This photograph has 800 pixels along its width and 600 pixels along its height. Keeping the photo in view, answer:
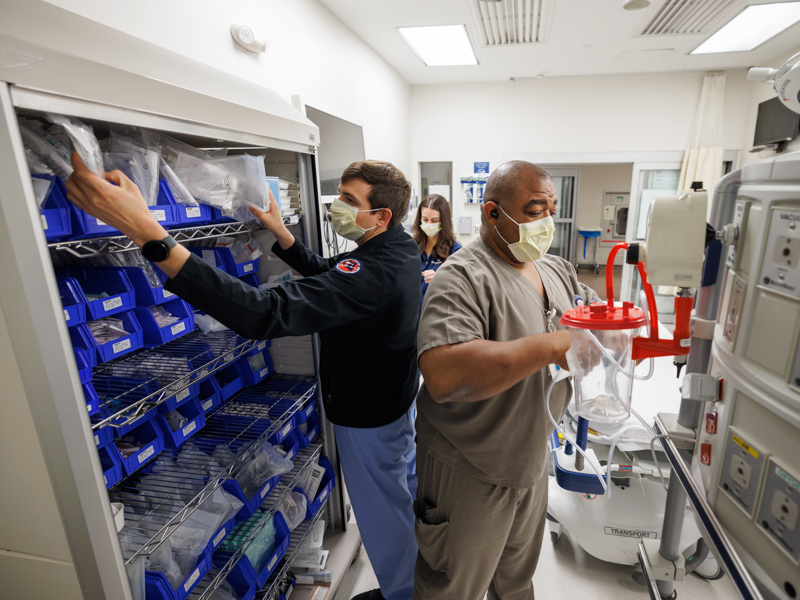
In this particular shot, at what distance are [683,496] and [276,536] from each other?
149 cm

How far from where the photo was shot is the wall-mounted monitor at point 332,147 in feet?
8.78

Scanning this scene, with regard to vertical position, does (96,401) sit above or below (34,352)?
below

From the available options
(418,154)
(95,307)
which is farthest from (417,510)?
(418,154)

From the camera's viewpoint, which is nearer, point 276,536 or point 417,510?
point 417,510

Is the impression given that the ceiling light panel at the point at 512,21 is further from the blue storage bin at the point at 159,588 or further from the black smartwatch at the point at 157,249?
the blue storage bin at the point at 159,588

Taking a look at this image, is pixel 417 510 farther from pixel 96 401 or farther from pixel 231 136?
pixel 231 136

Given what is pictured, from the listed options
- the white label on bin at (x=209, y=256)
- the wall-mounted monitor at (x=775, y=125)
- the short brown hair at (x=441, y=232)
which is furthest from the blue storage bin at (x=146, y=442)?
the wall-mounted monitor at (x=775, y=125)

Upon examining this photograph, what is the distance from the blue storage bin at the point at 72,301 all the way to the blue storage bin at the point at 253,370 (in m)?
0.76

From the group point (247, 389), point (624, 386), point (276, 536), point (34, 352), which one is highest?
point (34, 352)

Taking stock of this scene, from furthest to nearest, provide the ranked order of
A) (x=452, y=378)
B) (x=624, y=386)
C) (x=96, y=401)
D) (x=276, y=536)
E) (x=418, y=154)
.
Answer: (x=418, y=154) → (x=276, y=536) → (x=624, y=386) → (x=452, y=378) → (x=96, y=401)

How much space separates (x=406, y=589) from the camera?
177cm

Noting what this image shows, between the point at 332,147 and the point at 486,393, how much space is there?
225cm

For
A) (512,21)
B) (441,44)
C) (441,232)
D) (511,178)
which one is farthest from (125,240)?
(441,44)

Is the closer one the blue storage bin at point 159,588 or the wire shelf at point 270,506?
the blue storage bin at point 159,588
